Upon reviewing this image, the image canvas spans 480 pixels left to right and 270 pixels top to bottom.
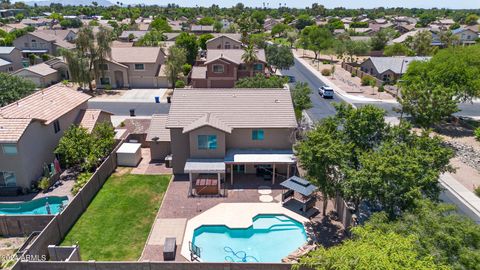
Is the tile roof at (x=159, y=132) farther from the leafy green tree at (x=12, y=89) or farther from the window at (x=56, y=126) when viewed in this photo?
the leafy green tree at (x=12, y=89)

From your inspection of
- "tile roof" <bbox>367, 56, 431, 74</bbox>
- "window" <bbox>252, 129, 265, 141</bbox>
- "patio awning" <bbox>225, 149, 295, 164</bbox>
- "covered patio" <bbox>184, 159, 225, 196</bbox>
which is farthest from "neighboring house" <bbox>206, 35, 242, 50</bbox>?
"covered patio" <bbox>184, 159, 225, 196</bbox>

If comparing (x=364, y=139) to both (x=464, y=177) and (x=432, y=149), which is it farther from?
(x=464, y=177)

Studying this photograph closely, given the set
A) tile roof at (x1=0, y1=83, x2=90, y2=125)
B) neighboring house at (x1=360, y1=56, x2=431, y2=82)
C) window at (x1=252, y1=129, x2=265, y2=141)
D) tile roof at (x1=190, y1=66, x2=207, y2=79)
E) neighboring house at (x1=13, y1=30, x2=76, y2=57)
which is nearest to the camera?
tile roof at (x1=0, y1=83, x2=90, y2=125)

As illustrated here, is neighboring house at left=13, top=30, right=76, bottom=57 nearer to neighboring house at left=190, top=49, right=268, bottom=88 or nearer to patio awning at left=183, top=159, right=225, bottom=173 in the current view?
neighboring house at left=190, top=49, right=268, bottom=88

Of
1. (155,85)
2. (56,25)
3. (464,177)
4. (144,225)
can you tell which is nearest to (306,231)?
(144,225)

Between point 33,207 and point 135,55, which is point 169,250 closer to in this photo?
point 33,207

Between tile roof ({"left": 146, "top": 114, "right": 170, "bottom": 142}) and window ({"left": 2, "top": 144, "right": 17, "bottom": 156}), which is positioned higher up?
window ({"left": 2, "top": 144, "right": 17, "bottom": 156})

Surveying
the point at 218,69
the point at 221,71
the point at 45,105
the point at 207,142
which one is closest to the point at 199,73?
the point at 218,69
